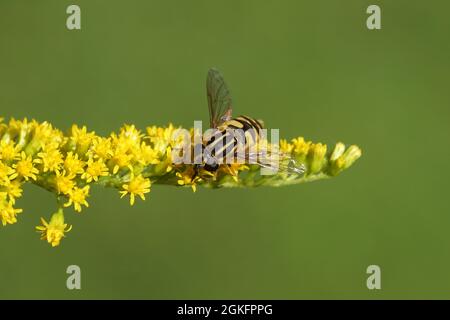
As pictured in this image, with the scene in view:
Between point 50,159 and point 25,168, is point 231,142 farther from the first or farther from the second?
point 25,168

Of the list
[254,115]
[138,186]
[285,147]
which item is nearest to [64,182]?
[138,186]

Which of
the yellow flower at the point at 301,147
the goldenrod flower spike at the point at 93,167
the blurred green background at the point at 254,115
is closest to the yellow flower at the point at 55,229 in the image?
the goldenrod flower spike at the point at 93,167

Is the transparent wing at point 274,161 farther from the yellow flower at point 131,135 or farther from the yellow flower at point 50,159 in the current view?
the yellow flower at point 50,159

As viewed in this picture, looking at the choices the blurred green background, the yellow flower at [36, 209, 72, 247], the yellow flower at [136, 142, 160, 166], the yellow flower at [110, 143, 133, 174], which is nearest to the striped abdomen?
the yellow flower at [136, 142, 160, 166]

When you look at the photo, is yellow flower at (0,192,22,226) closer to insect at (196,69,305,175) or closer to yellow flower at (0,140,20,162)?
yellow flower at (0,140,20,162)

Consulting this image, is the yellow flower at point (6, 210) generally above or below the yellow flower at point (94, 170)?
below

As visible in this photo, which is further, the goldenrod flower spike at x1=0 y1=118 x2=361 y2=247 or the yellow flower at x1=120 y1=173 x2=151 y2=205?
the yellow flower at x1=120 y1=173 x2=151 y2=205

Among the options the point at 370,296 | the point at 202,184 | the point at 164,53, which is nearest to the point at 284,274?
→ the point at 370,296
